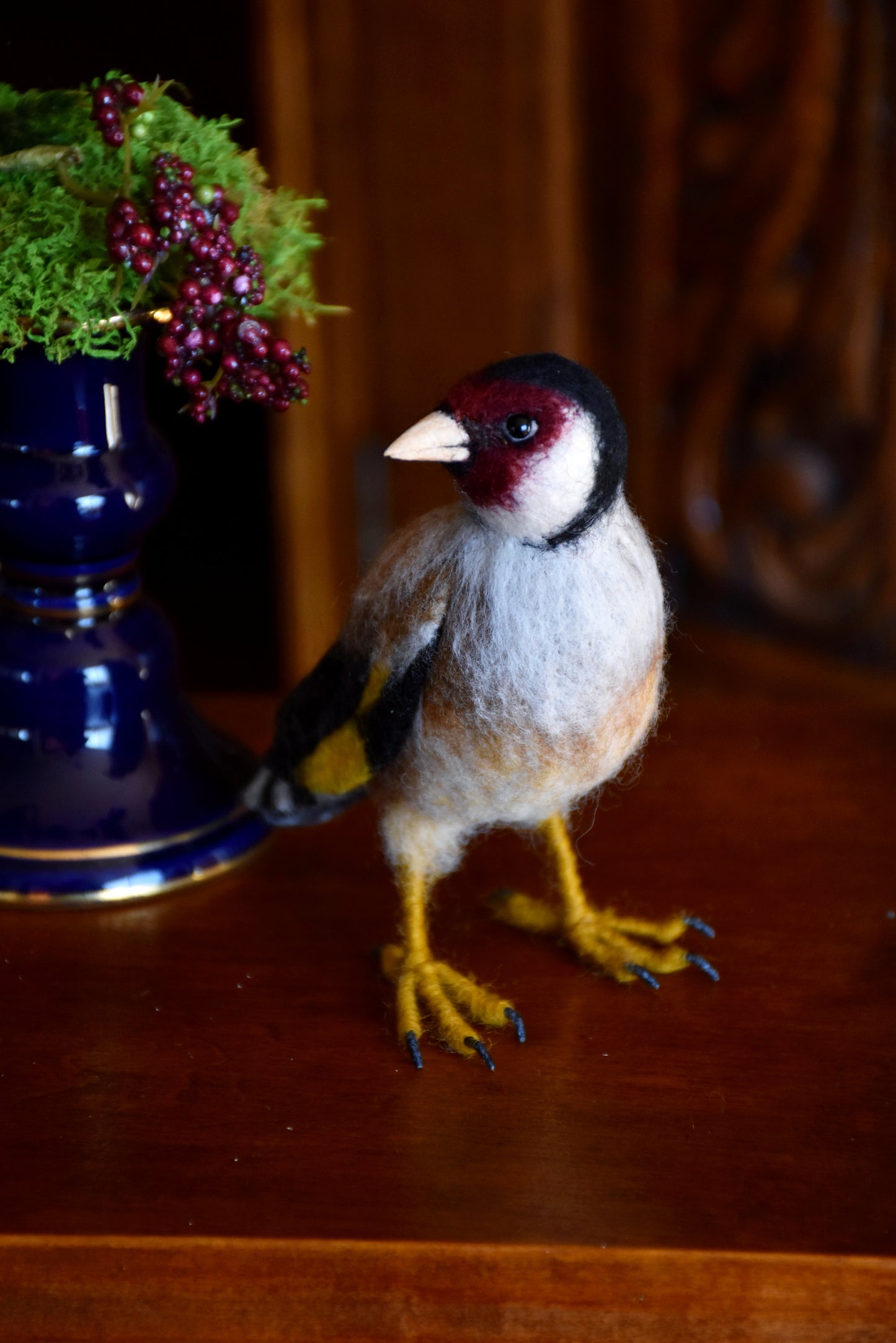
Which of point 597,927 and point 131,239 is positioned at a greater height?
point 131,239

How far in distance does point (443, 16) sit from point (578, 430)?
0.90 metres

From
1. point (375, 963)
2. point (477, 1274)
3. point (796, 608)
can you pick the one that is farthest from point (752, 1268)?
point (796, 608)

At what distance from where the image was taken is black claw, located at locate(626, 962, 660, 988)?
2.02 feet

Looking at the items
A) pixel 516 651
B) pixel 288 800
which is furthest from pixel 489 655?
pixel 288 800

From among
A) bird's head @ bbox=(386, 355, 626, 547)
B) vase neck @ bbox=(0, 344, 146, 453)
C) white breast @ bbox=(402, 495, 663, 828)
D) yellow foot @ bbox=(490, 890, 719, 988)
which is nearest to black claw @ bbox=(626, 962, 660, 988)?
yellow foot @ bbox=(490, 890, 719, 988)

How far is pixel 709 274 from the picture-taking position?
52.5 inches

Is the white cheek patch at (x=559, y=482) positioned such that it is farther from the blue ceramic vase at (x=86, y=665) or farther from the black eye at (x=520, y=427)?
the blue ceramic vase at (x=86, y=665)

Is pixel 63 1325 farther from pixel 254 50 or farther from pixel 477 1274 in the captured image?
pixel 254 50

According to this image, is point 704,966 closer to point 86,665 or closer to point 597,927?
point 597,927

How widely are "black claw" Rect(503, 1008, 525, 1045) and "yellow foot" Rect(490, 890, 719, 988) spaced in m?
0.06

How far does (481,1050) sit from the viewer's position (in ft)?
1.85

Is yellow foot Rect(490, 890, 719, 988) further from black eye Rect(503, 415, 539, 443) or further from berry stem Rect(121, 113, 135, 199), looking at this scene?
berry stem Rect(121, 113, 135, 199)

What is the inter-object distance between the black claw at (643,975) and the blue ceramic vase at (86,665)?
0.22m

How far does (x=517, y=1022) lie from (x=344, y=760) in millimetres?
135
